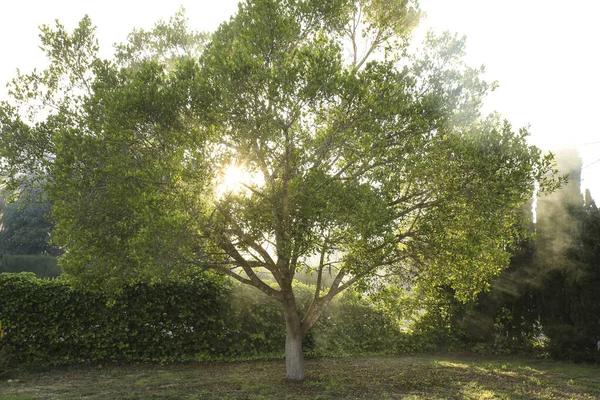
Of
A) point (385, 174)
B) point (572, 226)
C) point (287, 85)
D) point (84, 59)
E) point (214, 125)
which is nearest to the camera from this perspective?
point (287, 85)

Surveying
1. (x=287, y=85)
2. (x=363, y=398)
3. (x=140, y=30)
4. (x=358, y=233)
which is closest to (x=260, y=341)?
(x=363, y=398)

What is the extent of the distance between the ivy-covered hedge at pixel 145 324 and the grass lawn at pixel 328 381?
68cm

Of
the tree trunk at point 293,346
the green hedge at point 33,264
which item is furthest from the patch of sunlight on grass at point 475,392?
the green hedge at point 33,264

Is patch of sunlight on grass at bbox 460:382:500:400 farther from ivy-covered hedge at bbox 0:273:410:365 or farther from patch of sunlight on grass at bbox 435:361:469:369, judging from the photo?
ivy-covered hedge at bbox 0:273:410:365

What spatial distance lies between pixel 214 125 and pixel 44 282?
29.2 feet

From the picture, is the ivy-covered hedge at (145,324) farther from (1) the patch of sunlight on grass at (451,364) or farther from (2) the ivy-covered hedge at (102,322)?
(1) the patch of sunlight on grass at (451,364)

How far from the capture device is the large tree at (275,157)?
9.54 meters

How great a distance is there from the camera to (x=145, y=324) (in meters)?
15.2

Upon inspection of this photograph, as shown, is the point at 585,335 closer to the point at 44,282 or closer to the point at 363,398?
the point at 363,398

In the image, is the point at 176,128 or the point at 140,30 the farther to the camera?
the point at 140,30

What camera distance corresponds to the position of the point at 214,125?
397 inches

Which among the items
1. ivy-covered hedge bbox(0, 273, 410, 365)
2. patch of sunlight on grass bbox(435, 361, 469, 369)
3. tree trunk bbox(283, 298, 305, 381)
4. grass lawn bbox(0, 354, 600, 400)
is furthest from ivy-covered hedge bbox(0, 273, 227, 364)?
patch of sunlight on grass bbox(435, 361, 469, 369)

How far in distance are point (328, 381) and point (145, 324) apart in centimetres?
649

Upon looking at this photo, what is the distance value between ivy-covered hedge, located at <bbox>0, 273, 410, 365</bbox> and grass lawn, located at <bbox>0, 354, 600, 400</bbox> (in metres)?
0.68
